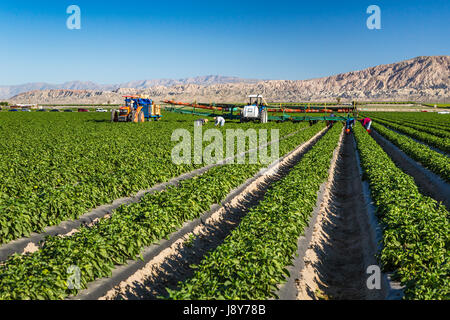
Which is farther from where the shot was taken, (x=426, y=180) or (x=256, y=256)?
(x=426, y=180)

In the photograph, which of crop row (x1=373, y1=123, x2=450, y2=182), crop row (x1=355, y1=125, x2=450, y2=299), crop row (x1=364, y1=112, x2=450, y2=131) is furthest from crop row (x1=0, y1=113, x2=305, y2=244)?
crop row (x1=364, y1=112, x2=450, y2=131)

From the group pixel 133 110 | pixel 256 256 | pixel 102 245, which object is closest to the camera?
pixel 256 256

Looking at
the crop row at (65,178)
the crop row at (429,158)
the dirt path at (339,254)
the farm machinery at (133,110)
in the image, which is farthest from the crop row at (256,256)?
the farm machinery at (133,110)

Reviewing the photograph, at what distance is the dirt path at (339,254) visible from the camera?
636cm

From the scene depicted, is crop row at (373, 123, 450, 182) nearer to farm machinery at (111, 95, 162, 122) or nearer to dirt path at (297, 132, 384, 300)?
dirt path at (297, 132, 384, 300)

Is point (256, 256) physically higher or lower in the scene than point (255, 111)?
lower

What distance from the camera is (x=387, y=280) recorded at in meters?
5.94

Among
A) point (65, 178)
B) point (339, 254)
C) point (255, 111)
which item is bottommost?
point (339, 254)

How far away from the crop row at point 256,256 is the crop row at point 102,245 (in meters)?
1.45

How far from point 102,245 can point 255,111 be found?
31.5m

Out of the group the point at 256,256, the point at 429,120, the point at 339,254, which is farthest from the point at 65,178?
the point at 429,120

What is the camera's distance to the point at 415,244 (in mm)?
6180

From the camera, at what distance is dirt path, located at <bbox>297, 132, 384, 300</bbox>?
6355mm

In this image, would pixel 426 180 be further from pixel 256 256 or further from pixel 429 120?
pixel 429 120
